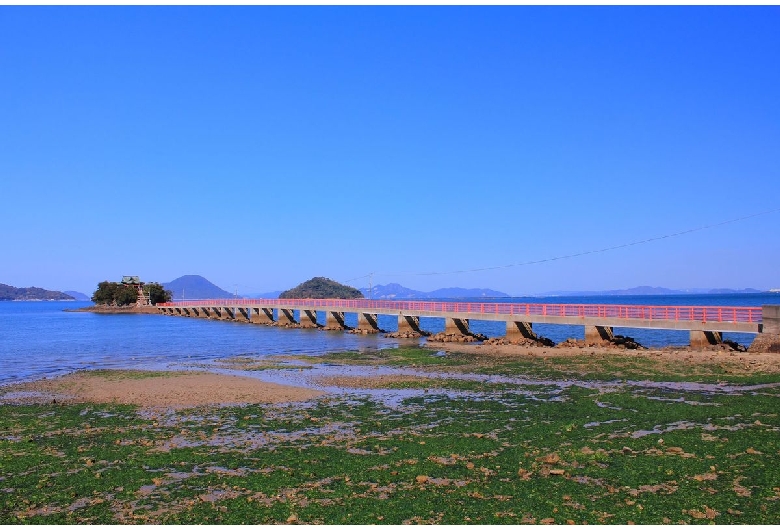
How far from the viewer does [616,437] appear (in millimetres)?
14156

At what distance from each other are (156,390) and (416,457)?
50.0 feet

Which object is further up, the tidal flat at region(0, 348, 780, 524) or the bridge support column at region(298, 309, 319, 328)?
the bridge support column at region(298, 309, 319, 328)

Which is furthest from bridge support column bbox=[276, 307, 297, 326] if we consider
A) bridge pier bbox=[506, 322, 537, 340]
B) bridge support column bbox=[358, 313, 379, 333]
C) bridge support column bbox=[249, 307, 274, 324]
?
bridge pier bbox=[506, 322, 537, 340]

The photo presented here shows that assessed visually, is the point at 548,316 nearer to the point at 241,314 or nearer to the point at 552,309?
the point at 552,309

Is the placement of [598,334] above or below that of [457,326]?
below

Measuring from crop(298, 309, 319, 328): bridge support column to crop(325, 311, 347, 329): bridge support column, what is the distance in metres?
3.87

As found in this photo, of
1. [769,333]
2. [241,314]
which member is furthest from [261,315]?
[769,333]

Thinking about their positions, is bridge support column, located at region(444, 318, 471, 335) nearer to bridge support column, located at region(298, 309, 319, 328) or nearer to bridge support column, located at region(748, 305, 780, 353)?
bridge support column, located at region(748, 305, 780, 353)

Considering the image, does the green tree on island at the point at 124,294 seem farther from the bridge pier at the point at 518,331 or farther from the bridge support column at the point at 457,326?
the bridge pier at the point at 518,331

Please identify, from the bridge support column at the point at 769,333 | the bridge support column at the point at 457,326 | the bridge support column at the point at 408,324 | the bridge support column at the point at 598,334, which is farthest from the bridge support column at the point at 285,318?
the bridge support column at the point at 769,333

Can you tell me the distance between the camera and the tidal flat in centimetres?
965

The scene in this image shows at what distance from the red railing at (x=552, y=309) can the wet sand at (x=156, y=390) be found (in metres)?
23.4

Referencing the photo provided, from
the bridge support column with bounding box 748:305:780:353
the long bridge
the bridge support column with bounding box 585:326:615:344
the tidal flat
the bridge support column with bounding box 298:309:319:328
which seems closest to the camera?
the tidal flat

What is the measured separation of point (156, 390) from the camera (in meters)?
24.2
